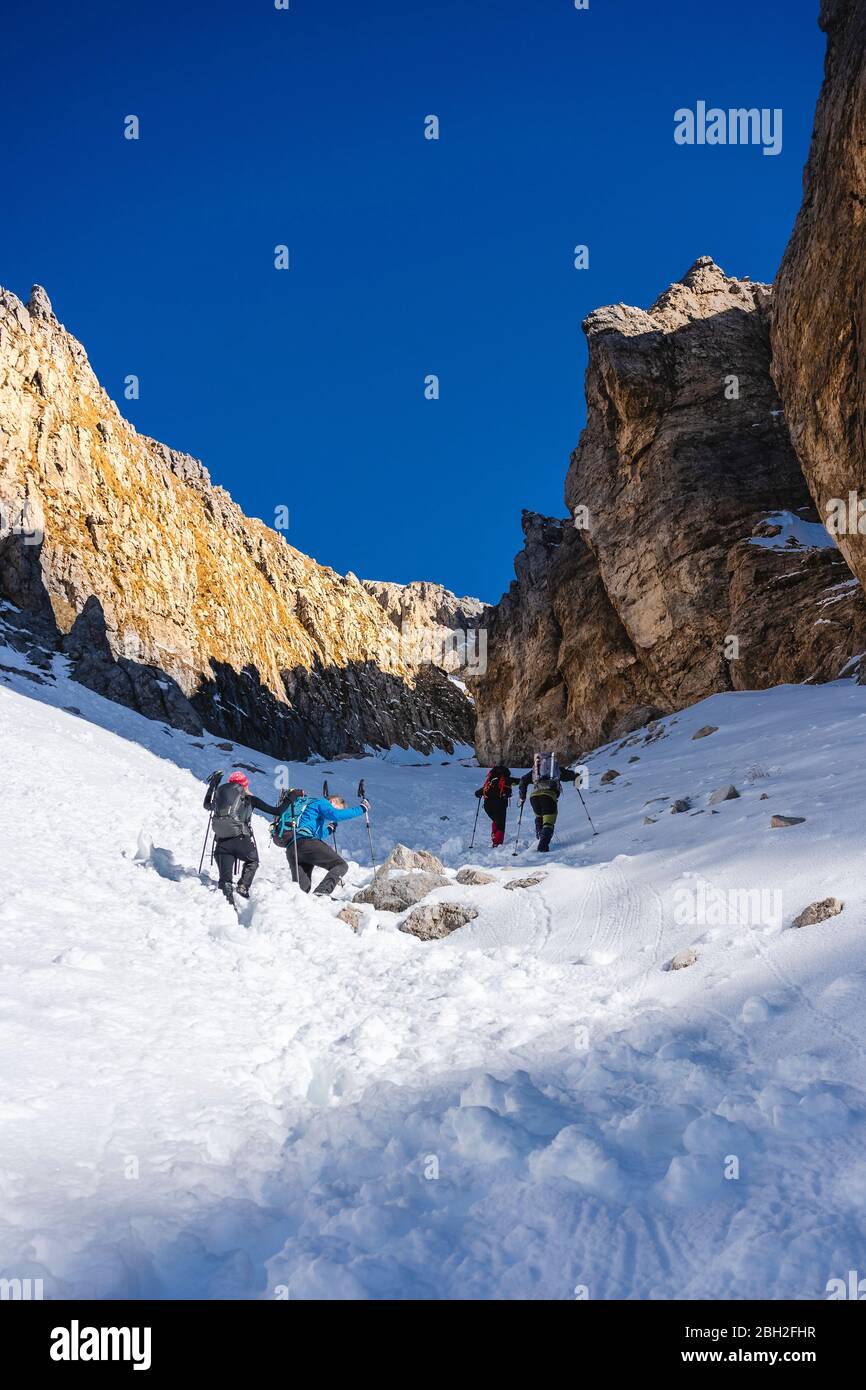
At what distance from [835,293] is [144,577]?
189 feet

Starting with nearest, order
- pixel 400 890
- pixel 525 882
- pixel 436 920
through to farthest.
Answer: pixel 436 920, pixel 525 882, pixel 400 890

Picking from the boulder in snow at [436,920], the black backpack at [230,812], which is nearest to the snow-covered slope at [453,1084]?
the boulder in snow at [436,920]

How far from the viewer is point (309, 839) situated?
11781 mm

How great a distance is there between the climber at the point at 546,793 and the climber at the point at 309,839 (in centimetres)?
390

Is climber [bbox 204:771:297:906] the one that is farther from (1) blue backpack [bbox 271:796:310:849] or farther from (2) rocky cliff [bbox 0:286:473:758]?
(2) rocky cliff [bbox 0:286:473:758]

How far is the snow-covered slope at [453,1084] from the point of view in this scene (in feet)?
9.79

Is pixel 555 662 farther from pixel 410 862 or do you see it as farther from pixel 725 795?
pixel 410 862

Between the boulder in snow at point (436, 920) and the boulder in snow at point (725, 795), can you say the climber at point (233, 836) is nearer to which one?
the boulder in snow at point (436, 920)

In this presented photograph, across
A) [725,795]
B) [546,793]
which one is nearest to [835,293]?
[725,795]

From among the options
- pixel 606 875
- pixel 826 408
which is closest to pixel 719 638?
pixel 826 408

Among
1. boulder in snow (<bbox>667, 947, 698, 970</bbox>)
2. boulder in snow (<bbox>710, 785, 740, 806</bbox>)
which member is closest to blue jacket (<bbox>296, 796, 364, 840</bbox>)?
boulder in snow (<bbox>710, 785, 740, 806</bbox>)

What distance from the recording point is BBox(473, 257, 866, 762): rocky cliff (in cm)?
3058

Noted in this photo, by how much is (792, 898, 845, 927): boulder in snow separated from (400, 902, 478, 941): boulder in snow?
4.15 meters
